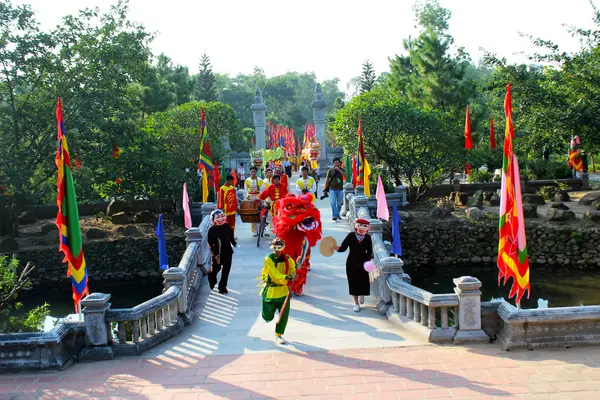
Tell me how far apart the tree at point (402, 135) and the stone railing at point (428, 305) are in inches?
406

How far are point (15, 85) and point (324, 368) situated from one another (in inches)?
540

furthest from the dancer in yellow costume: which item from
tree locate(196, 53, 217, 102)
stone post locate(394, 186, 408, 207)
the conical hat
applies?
tree locate(196, 53, 217, 102)

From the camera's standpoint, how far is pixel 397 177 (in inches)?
803

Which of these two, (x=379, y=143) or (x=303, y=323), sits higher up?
(x=379, y=143)

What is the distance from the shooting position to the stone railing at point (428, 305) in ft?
24.6

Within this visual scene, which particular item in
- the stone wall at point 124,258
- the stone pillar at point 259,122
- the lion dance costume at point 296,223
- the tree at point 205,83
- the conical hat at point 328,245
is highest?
the tree at point 205,83

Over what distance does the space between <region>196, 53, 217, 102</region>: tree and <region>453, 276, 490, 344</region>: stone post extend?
4355cm

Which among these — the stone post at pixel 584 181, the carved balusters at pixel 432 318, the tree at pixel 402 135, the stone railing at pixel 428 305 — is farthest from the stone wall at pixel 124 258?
the stone post at pixel 584 181

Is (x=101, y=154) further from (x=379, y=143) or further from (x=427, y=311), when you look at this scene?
(x=427, y=311)

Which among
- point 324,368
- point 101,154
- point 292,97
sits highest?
point 292,97

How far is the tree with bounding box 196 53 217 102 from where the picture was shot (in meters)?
49.0

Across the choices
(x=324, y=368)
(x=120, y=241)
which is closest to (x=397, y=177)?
(x=120, y=241)

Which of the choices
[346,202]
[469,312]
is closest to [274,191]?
[346,202]

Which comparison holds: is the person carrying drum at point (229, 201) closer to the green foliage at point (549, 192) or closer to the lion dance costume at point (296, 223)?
the lion dance costume at point (296, 223)
